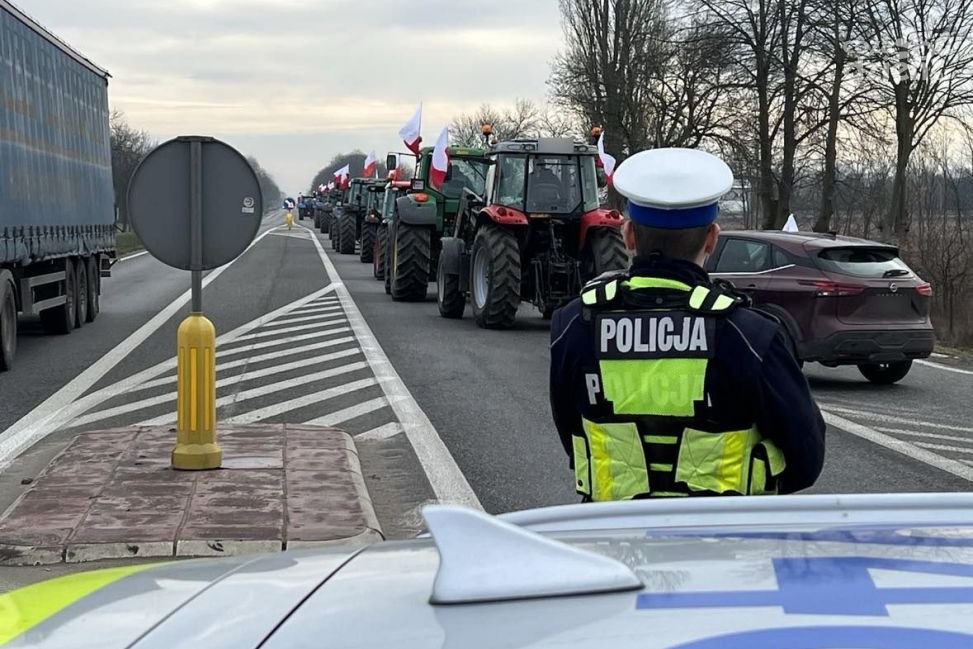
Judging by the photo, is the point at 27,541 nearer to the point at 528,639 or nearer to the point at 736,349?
the point at 736,349

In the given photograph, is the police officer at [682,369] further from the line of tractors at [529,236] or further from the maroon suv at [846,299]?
the line of tractors at [529,236]

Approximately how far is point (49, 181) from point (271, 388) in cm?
A: 545

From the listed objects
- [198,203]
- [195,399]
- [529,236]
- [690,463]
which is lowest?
[195,399]

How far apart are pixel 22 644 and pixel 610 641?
819 millimetres

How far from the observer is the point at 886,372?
12812 millimetres

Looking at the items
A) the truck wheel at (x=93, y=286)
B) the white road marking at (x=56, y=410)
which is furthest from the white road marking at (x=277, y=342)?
the truck wheel at (x=93, y=286)

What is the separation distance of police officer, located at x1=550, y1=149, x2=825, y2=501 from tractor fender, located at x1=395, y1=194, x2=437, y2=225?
18339 millimetres

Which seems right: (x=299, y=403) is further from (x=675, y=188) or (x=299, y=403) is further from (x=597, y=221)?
(x=675, y=188)

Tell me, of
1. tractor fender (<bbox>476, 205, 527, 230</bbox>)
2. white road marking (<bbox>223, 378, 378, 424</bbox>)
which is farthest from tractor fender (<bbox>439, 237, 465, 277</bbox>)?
white road marking (<bbox>223, 378, 378, 424</bbox>)

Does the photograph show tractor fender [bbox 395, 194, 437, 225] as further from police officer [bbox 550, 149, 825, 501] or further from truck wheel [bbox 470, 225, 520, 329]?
police officer [bbox 550, 149, 825, 501]

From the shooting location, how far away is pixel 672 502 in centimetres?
200

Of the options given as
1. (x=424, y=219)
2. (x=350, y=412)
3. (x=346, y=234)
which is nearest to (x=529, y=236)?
(x=424, y=219)

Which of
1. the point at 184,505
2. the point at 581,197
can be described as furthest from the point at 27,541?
the point at 581,197

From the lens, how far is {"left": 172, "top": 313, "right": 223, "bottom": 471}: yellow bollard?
7.61m
